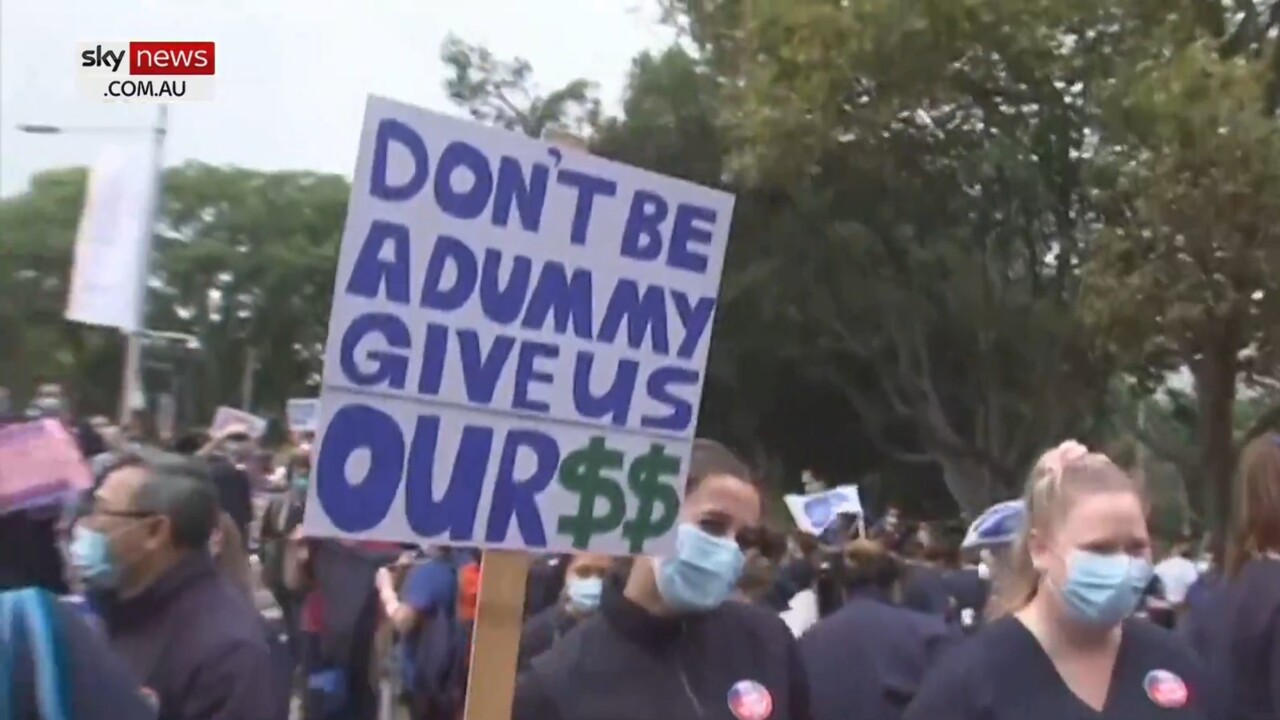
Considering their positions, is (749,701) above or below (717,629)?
below

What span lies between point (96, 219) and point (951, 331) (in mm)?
19316

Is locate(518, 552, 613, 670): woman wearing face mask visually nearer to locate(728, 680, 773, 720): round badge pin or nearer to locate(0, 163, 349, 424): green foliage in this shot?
locate(728, 680, 773, 720): round badge pin

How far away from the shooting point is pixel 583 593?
662cm

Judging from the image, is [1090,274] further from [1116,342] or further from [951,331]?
[951,331]

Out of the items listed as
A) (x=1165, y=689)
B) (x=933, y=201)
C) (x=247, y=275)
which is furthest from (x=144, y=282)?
(x=247, y=275)

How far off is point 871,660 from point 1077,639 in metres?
2.00

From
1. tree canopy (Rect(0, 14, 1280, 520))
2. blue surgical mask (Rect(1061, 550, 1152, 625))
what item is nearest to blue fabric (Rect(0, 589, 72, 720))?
blue surgical mask (Rect(1061, 550, 1152, 625))

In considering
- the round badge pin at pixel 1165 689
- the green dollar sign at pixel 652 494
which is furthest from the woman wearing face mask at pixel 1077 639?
the green dollar sign at pixel 652 494

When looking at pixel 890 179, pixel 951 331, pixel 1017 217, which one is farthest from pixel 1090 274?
pixel 951 331

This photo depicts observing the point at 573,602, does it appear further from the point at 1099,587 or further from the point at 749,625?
the point at 1099,587

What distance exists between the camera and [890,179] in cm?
2572

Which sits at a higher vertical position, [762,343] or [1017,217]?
[1017,217]

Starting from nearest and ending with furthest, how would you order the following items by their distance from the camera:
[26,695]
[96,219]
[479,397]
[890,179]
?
[26,695] → [479,397] → [96,219] → [890,179]

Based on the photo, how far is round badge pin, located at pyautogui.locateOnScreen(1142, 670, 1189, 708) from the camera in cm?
379
